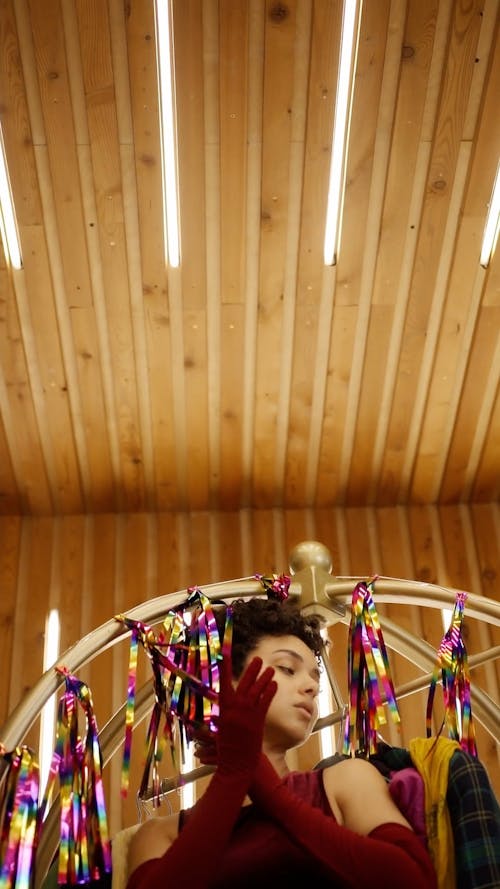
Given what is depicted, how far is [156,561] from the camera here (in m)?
3.77

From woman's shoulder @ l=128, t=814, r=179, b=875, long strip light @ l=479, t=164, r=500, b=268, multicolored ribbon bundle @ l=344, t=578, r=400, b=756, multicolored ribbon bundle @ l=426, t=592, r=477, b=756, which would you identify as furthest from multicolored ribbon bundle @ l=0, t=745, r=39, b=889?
long strip light @ l=479, t=164, r=500, b=268

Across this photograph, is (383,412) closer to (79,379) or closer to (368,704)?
(79,379)

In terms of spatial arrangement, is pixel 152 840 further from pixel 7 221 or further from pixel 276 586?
pixel 7 221

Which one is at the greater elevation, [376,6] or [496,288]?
[376,6]

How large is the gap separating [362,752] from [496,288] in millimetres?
1878

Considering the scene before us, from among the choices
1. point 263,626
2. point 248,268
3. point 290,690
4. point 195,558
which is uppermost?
point 248,268

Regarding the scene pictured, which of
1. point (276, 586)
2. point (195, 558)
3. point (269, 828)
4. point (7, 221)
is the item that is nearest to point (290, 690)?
point (269, 828)

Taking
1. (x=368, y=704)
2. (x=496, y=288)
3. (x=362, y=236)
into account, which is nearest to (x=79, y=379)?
(x=362, y=236)

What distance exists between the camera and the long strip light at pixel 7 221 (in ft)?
9.14

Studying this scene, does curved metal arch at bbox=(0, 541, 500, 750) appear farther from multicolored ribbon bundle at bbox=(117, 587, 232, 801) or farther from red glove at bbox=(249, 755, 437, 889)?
red glove at bbox=(249, 755, 437, 889)

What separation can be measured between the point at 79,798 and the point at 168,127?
6.06ft

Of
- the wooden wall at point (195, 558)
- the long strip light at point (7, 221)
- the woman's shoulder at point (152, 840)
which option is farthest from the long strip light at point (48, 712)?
the woman's shoulder at point (152, 840)

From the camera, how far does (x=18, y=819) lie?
4.69ft

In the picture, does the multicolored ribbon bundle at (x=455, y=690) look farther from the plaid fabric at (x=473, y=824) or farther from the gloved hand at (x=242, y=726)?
the gloved hand at (x=242, y=726)
